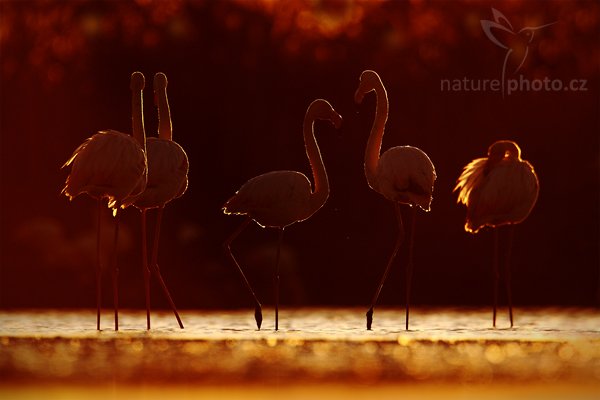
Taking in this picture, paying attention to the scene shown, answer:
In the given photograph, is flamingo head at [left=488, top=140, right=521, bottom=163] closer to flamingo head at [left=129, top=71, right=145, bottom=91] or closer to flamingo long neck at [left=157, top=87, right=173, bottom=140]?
flamingo long neck at [left=157, top=87, right=173, bottom=140]

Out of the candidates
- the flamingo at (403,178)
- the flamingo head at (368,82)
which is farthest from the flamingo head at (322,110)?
the flamingo at (403,178)

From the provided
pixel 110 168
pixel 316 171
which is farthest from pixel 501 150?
pixel 110 168

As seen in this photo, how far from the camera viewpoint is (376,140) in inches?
418

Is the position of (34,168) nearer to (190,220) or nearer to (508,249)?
(190,220)

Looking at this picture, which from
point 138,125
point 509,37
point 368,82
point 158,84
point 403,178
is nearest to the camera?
point 403,178

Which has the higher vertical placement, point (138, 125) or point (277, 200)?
point (138, 125)

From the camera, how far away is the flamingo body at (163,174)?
10195 mm

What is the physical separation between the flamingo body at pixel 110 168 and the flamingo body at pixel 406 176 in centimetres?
182

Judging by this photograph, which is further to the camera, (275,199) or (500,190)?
(500,190)

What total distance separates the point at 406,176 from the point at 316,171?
80 centimetres

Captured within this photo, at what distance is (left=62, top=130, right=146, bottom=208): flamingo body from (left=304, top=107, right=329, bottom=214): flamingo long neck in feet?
4.43

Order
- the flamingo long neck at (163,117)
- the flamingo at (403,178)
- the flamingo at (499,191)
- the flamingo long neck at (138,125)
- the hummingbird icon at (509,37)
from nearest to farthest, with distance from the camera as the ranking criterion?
the flamingo at (403,178) → the flamingo long neck at (138,125) → the flamingo at (499,191) → the flamingo long neck at (163,117) → the hummingbird icon at (509,37)

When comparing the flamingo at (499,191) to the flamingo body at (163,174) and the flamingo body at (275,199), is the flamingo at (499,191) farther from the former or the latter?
the flamingo body at (163,174)

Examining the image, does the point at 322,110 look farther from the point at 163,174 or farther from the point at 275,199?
the point at 163,174
